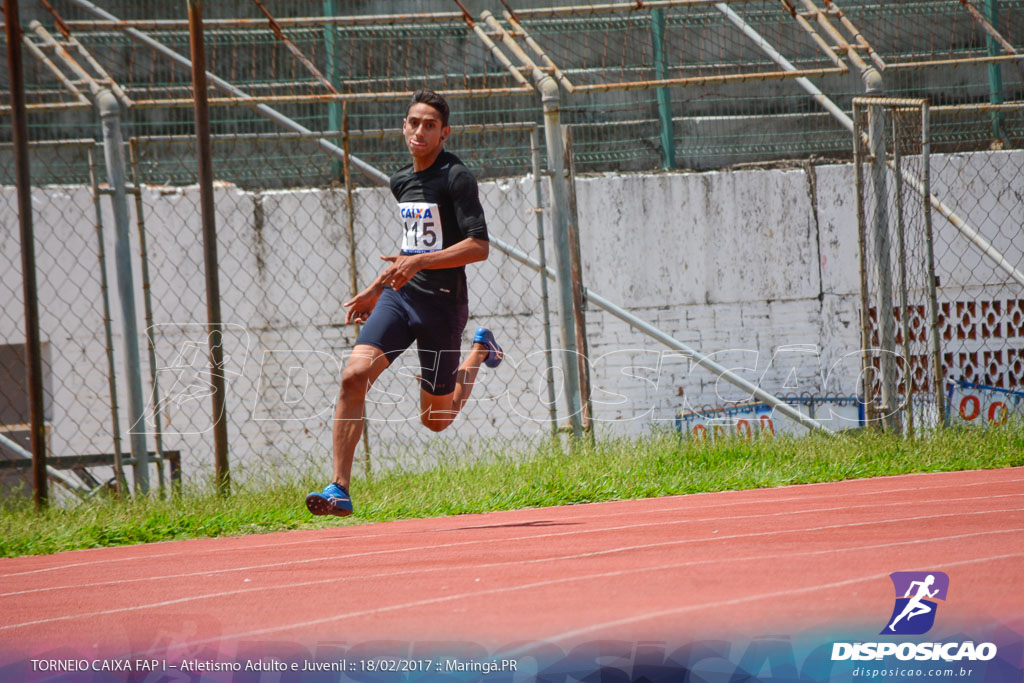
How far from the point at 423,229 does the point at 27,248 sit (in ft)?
6.87

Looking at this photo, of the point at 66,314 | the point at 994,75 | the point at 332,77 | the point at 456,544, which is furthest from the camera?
the point at 994,75

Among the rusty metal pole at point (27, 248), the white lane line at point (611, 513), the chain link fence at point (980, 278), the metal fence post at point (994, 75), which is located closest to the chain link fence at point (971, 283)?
the chain link fence at point (980, 278)

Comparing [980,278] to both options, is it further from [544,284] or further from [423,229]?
[423,229]

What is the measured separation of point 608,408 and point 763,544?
5.49 meters

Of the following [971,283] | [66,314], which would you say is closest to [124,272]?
[66,314]

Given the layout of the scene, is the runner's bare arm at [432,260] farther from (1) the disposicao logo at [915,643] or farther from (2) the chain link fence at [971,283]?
(2) the chain link fence at [971,283]

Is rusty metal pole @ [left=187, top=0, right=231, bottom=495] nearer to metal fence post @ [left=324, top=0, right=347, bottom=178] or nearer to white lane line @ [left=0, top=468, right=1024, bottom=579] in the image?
white lane line @ [left=0, top=468, right=1024, bottom=579]

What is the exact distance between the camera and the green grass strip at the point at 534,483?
5254mm

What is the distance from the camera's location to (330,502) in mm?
4691

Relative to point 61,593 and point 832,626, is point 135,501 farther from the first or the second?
point 832,626

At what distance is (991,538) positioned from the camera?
150 inches

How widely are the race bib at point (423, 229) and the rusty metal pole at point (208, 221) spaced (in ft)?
4.07

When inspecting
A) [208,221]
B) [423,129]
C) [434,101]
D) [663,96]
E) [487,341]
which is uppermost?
[663,96]

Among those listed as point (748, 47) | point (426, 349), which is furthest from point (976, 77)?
point (426, 349)
